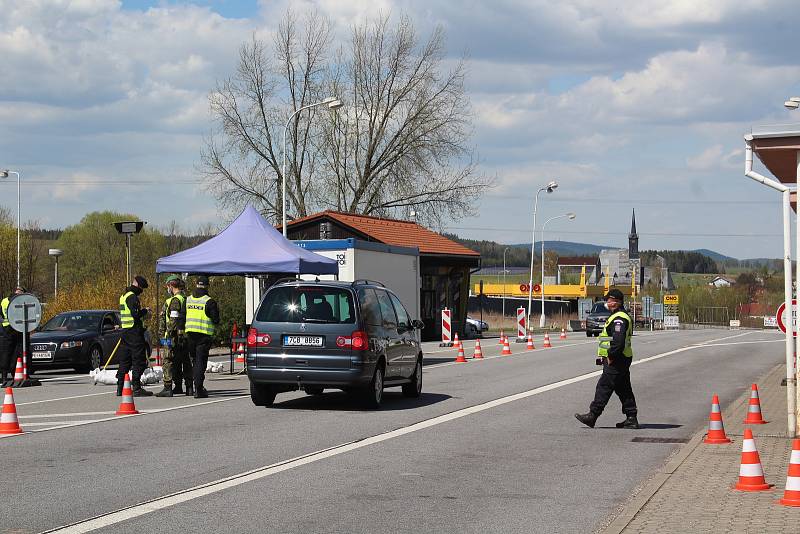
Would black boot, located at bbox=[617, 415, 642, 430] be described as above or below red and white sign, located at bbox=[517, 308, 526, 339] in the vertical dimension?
below

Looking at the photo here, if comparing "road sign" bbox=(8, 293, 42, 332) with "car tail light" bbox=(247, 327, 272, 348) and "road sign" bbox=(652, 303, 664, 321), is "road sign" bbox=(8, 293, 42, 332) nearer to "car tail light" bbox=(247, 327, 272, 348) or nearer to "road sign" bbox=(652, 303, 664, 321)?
"car tail light" bbox=(247, 327, 272, 348)

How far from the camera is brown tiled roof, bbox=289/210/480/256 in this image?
159 feet

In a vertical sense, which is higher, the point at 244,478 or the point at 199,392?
the point at 199,392

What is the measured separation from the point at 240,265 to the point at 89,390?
507 centimetres

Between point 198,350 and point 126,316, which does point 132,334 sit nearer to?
point 126,316

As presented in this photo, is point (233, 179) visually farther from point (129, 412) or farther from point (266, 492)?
point (266, 492)

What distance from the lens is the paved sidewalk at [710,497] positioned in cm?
796

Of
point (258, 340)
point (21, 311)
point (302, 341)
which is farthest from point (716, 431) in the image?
point (21, 311)

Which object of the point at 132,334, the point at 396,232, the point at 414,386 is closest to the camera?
the point at 132,334

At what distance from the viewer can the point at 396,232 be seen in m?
51.2

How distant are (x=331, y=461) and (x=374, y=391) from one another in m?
5.11

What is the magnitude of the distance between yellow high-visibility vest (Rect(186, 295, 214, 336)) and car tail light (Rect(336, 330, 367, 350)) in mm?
3087

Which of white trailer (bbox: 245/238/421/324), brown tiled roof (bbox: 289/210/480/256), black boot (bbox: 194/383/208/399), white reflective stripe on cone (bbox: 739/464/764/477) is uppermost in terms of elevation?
brown tiled roof (bbox: 289/210/480/256)

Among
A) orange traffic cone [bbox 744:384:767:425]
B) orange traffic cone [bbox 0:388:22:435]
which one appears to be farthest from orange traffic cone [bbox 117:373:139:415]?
orange traffic cone [bbox 744:384:767:425]
